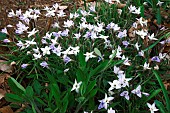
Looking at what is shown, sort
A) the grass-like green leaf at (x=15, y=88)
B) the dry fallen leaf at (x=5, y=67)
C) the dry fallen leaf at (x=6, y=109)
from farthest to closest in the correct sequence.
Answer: the dry fallen leaf at (x=5, y=67)
the dry fallen leaf at (x=6, y=109)
the grass-like green leaf at (x=15, y=88)

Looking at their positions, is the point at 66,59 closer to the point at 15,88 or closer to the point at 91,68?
the point at 91,68

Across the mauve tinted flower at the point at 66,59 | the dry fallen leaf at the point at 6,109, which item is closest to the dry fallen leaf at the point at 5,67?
the dry fallen leaf at the point at 6,109

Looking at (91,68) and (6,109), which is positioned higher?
(91,68)

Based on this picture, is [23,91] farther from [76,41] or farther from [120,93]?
[76,41]

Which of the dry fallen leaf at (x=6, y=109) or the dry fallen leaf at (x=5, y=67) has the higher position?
the dry fallen leaf at (x=5, y=67)

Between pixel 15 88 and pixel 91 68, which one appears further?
pixel 91 68

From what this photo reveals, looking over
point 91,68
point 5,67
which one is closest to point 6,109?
point 5,67

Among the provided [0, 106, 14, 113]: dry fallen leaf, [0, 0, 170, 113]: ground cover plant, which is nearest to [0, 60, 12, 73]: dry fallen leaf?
[0, 0, 170, 113]: ground cover plant

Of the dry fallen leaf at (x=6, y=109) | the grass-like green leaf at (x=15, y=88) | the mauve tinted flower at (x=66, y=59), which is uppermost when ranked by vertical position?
the mauve tinted flower at (x=66, y=59)

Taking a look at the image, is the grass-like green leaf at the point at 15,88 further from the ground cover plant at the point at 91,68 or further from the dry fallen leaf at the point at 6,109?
the dry fallen leaf at the point at 6,109
